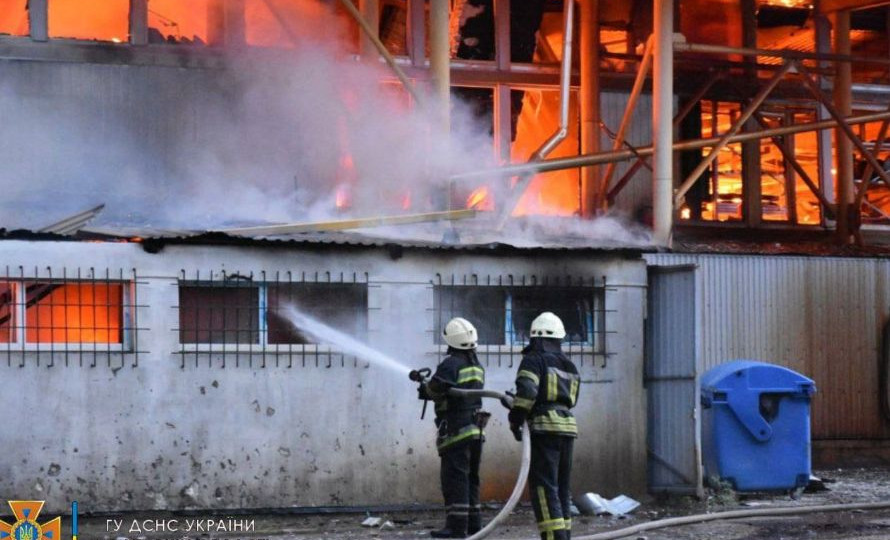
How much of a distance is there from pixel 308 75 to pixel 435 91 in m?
2.83

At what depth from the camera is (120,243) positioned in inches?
471

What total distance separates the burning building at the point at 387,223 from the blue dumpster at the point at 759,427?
0.60m

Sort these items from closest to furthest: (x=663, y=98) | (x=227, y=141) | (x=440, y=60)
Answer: (x=440, y=60), (x=663, y=98), (x=227, y=141)

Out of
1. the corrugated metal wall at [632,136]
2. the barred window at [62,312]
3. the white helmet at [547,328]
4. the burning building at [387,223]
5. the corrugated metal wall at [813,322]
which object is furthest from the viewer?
the corrugated metal wall at [632,136]

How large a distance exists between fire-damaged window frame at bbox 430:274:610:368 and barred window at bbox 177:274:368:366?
79 cm

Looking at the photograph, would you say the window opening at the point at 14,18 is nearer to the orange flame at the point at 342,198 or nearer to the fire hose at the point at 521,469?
the orange flame at the point at 342,198

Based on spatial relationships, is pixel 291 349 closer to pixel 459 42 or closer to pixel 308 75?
pixel 308 75

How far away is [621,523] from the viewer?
11.8 meters

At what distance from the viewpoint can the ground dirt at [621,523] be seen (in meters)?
11.1

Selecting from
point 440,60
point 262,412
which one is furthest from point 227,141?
point 262,412

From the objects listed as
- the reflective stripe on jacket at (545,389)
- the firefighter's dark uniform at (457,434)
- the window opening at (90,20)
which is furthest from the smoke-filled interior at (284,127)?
the reflective stripe on jacket at (545,389)

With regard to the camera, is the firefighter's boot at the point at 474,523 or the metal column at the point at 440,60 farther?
the metal column at the point at 440,60

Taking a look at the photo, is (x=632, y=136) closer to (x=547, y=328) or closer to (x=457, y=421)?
(x=457, y=421)

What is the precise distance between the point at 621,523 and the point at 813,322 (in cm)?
546
